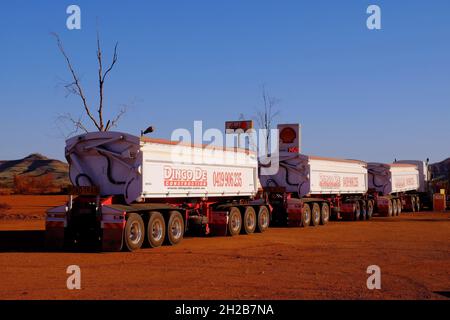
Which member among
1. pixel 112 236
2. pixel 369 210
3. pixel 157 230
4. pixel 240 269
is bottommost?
pixel 240 269

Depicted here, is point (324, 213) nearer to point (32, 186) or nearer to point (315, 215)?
point (315, 215)

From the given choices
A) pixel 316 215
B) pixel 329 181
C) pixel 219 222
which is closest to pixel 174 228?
pixel 219 222

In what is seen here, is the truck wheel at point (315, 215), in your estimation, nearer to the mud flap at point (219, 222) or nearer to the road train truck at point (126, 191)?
the mud flap at point (219, 222)

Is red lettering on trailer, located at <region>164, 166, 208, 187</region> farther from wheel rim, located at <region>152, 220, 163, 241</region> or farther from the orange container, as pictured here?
the orange container

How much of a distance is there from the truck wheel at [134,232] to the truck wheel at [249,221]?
6381 millimetres

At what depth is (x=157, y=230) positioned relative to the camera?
707 inches

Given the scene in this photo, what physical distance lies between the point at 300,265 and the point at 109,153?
6464mm

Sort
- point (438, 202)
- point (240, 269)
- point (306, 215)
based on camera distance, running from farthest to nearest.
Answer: point (438, 202), point (306, 215), point (240, 269)

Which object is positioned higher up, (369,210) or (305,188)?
(305,188)

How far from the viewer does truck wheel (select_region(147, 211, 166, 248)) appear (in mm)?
17516

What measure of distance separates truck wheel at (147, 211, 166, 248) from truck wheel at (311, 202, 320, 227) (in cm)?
1065

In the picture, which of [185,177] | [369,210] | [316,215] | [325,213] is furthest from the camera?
[369,210]

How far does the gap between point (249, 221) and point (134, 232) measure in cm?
712
